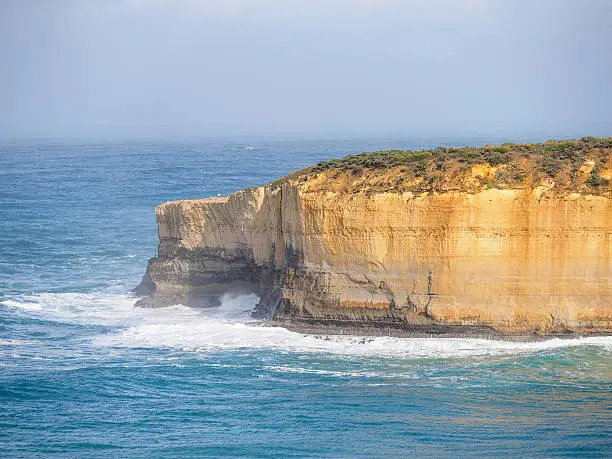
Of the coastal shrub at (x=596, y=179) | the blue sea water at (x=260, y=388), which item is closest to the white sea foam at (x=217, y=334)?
the blue sea water at (x=260, y=388)

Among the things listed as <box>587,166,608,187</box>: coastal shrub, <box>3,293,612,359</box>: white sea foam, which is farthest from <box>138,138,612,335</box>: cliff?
<box>3,293,612,359</box>: white sea foam

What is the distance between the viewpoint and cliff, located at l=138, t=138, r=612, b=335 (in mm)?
31781

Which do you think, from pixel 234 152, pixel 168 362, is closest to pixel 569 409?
pixel 168 362

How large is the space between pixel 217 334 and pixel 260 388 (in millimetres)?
6075

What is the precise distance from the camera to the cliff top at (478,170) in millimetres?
32438

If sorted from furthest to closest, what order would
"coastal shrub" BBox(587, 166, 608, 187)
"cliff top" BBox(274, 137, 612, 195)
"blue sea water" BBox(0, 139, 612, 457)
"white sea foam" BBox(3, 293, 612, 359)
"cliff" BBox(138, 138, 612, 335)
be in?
"cliff top" BBox(274, 137, 612, 195), "coastal shrub" BBox(587, 166, 608, 187), "cliff" BBox(138, 138, 612, 335), "white sea foam" BBox(3, 293, 612, 359), "blue sea water" BBox(0, 139, 612, 457)

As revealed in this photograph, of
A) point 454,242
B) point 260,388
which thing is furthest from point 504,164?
point 260,388

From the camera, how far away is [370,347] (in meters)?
31.8

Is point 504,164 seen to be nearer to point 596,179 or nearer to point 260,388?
point 596,179

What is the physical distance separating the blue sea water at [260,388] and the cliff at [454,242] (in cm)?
95

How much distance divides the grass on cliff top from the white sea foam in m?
5.15

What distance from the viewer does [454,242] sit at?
105 feet

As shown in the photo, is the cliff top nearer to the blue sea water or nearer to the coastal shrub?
the coastal shrub

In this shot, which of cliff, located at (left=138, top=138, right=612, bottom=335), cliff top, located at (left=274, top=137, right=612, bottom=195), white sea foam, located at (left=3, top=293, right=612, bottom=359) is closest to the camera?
white sea foam, located at (left=3, top=293, right=612, bottom=359)
